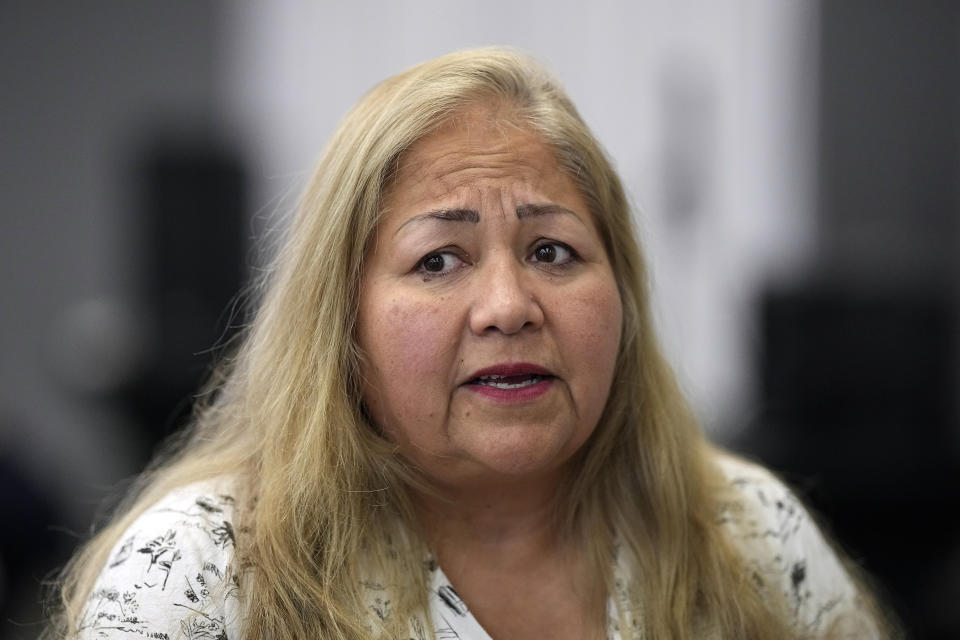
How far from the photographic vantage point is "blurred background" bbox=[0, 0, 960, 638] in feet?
11.3

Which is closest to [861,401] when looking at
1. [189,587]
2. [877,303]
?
[877,303]

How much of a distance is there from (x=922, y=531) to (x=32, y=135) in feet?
10.4

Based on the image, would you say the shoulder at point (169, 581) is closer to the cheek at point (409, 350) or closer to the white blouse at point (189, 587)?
the white blouse at point (189, 587)

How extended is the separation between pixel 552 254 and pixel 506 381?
223mm

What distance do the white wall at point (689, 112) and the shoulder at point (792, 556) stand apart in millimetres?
1605

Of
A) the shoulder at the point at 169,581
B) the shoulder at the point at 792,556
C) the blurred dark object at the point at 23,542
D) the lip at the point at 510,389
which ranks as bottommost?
the blurred dark object at the point at 23,542

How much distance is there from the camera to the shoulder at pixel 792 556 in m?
1.83

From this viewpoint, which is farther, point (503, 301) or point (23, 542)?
point (23, 542)

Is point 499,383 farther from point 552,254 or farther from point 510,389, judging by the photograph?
point 552,254

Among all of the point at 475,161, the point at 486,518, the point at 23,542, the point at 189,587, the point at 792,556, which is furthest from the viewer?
the point at 23,542

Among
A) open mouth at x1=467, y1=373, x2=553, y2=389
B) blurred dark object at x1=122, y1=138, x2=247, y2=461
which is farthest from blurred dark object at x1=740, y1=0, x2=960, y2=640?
open mouth at x1=467, y1=373, x2=553, y2=389

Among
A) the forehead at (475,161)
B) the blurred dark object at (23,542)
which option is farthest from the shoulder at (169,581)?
the blurred dark object at (23,542)

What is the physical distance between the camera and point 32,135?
11.4 feet

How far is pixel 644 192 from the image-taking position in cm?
354
